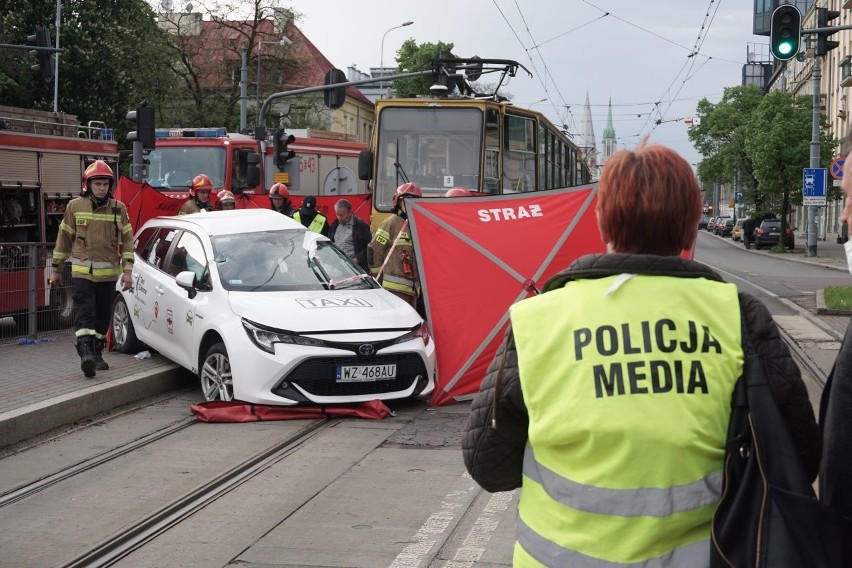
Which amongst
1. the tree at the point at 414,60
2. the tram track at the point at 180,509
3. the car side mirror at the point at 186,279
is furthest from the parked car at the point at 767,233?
the tram track at the point at 180,509

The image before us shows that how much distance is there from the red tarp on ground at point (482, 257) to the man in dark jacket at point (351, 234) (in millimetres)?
3948

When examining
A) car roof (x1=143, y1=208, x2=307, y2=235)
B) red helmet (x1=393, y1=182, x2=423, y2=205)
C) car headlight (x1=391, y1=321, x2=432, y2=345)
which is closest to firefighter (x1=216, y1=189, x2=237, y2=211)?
car roof (x1=143, y1=208, x2=307, y2=235)

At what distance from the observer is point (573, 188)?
9.69 metres

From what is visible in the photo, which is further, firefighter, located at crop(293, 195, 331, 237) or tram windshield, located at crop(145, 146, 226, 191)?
tram windshield, located at crop(145, 146, 226, 191)

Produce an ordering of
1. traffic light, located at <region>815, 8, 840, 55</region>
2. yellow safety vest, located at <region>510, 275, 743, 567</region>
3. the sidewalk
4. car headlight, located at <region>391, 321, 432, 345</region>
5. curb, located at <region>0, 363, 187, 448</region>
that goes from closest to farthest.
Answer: yellow safety vest, located at <region>510, 275, 743, 567</region> < curb, located at <region>0, 363, 187, 448</region> < the sidewalk < car headlight, located at <region>391, 321, 432, 345</region> < traffic light, located at <region>815, 8, 840, 55</region>

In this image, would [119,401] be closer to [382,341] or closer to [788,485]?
[382,341]

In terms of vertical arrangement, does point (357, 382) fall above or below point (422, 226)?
below

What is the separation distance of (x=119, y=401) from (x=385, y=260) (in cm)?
286

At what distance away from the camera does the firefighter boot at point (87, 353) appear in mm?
10195

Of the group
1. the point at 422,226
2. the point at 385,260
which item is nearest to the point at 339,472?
the point at 422,226

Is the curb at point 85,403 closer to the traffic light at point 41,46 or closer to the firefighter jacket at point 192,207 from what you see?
the firefighter jacket at point 192,207

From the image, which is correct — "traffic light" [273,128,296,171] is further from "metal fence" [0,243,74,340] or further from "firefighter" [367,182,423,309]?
"firefighter" [367,182,423,309]

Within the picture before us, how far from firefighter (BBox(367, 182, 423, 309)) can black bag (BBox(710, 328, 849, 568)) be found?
8.55 m

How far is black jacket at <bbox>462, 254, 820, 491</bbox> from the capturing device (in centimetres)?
231
